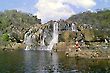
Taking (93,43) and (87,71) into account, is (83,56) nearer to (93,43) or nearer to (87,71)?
(87,71)

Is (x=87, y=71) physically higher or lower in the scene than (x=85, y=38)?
lower

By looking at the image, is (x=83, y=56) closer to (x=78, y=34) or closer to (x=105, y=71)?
(x=105, y=71)

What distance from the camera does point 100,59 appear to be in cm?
11544

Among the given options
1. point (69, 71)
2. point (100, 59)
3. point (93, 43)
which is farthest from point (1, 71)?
point (93, 43)

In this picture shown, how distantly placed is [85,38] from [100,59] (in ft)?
266

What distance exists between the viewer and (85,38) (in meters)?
196

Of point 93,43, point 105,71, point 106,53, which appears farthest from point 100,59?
point 93,43

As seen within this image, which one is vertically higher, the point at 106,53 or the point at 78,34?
the point at 78,34

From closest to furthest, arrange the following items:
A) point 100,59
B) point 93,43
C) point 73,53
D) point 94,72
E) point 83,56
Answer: point 94,72
point 100,59
point 83,56
point 73,53
point 93,43

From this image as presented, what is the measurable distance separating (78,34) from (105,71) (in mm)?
A: 117165

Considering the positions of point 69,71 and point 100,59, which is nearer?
point 69,71

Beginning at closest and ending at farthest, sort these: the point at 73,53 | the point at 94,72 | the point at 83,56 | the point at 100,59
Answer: the point at 94,72 → the point at 100,59 → the point at 83,56 → the point at 73,53

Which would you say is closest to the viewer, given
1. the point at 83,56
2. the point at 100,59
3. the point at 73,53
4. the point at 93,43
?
the point at 100,59

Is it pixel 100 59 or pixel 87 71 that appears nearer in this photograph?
pixel 87 71
